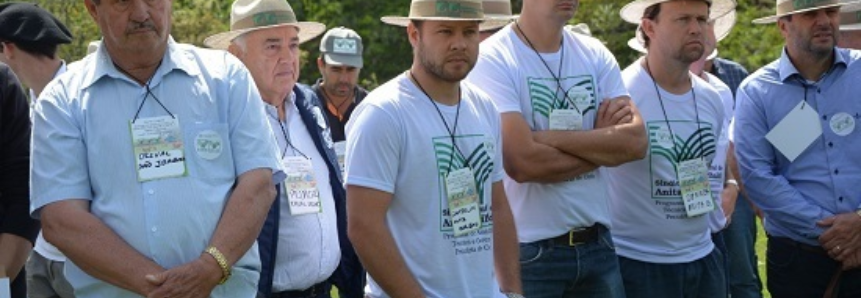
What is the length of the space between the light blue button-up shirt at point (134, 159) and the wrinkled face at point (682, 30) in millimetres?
2739

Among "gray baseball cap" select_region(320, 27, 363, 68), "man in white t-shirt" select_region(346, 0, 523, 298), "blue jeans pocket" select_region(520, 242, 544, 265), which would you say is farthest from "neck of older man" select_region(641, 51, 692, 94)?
"gray baseball cap" select_region(320, 27, 363, 68)

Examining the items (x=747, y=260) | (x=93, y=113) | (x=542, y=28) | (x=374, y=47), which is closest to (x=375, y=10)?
(x=374, y=47)

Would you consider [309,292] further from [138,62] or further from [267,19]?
[138,62]

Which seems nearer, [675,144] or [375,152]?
[375,152]

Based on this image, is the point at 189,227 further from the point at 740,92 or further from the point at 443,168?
the point at 740,92

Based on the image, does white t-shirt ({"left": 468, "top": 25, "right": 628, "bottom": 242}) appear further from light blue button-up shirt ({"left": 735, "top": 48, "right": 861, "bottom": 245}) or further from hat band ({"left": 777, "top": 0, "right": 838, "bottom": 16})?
hat band ({"left": 777, "top": 0, "right": 838, "bottom": 16})

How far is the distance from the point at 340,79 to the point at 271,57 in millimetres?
4564

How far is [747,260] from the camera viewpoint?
8938 mm

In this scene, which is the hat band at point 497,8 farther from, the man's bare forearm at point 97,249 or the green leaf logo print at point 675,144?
the man's bare forearm at point 97,249

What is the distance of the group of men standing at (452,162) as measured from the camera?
16.8 feet

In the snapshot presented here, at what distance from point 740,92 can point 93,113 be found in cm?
411

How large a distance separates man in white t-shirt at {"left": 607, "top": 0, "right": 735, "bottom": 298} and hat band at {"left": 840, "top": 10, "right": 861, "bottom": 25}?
6.71ft

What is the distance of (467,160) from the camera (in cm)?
588

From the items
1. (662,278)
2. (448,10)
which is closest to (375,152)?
(448,10)
